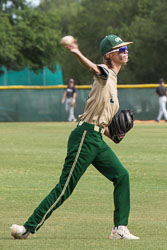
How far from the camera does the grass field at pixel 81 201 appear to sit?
6207 mm

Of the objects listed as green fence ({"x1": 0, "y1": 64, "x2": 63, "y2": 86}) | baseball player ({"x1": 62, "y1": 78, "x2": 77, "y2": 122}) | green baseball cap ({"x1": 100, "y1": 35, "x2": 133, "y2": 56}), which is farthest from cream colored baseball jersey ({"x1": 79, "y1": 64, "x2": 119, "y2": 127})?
green fence ({"x1": 0, "y1": 64, "x2": 63, "y2": 86})

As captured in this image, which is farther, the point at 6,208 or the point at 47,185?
the point at 47,185

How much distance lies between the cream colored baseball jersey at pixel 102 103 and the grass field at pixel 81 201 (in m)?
1.14

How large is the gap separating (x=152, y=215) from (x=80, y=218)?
34.6 inches

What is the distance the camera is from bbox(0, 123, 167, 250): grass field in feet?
20.4

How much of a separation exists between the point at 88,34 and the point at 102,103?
243 feet

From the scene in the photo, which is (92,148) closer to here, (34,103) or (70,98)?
(70,98)

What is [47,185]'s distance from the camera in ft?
33.6

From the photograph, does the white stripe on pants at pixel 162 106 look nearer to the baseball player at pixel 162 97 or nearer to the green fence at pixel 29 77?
the baseball player at pixel 162 97

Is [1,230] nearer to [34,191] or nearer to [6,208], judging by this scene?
[6,208]

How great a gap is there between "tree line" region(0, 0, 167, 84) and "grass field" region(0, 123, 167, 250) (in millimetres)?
38181

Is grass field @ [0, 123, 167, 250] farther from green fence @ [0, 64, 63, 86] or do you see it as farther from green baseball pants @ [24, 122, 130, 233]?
green fence @ [0, 64, 63, 86]

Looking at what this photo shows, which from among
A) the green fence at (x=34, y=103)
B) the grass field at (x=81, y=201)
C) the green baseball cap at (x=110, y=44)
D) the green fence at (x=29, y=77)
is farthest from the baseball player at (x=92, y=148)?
the green fence at (x=29, y=77)

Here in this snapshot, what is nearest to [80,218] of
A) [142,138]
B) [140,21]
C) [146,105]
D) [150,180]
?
[150,180]
